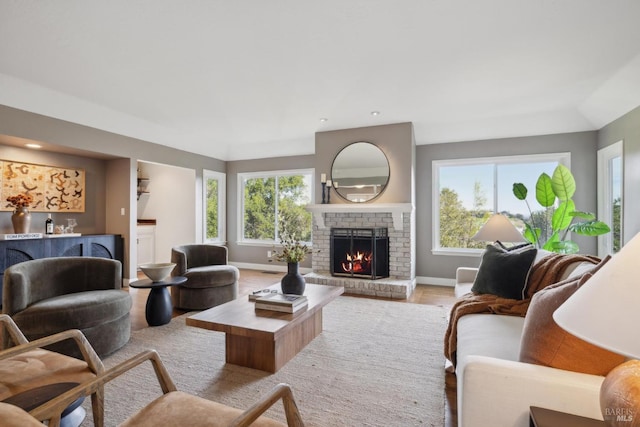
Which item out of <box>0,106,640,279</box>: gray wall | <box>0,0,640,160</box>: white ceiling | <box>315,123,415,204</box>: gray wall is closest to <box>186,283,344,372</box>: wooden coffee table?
<box>0,0,640,160</box>: white ceiling

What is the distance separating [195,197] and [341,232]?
119 inches

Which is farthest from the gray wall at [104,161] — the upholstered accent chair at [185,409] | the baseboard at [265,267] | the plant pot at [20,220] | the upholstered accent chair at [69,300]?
the upholstered accent chair at [185,409]

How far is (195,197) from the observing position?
19.9 feet

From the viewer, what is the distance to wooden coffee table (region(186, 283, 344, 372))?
2.07m

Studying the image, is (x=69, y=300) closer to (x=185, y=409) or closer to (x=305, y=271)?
(x=185, y=409)

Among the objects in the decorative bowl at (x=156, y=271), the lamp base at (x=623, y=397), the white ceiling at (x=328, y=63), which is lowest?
the decorative bowl at (x=156, y=271)

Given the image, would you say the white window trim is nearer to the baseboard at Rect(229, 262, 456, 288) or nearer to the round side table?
the baseboard at Rect(229, 262, 456, 288)

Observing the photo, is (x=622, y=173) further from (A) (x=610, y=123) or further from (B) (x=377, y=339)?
(B) (x=377, y=339)

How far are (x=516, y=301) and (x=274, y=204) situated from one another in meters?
4.85

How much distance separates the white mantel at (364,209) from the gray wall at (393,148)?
0.16 m

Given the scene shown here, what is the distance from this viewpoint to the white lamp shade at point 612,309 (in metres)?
0.62

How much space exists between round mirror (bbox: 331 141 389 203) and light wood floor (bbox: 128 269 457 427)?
164 cm

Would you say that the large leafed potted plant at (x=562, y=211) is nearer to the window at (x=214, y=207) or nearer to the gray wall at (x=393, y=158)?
the gray wall at (x=393, y=158)

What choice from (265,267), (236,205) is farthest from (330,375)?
(236,205)
